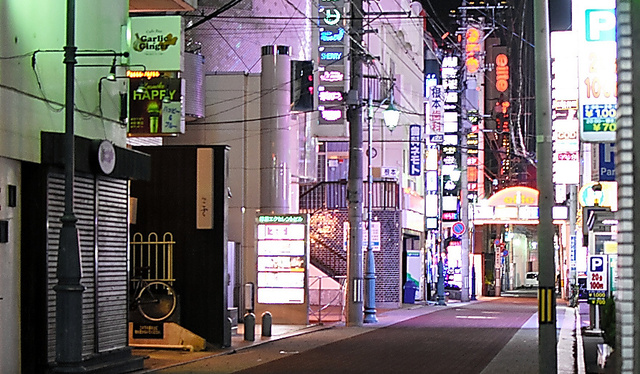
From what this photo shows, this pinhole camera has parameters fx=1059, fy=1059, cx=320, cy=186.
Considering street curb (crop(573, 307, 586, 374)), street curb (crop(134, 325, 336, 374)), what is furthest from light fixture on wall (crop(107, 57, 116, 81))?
street curb (crop(573, 307, 586, 374))

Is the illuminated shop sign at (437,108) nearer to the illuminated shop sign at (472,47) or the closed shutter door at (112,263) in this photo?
the illuminated shop sign at (472,47)

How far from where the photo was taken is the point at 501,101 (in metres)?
98.1

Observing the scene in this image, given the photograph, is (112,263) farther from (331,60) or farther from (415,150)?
(331,60)

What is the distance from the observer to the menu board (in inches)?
1282

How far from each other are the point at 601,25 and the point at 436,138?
4160 cm

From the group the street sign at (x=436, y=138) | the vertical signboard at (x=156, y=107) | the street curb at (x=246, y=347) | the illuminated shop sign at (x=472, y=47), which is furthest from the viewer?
the illuminated shop sign at (x=472, y=47)

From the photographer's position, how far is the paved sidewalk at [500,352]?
20953 mm

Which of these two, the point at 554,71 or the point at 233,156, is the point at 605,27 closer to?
the point at 554,71

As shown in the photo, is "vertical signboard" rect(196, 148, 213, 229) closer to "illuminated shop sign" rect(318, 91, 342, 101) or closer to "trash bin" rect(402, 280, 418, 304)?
"illuminated shop sign" rect(318, 91, 342, 101)

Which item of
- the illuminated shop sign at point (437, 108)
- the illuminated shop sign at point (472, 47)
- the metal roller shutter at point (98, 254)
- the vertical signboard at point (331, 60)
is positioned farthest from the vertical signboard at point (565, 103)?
the illuminated shop sign at point (472, 47)

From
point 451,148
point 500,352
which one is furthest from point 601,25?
point 451,148

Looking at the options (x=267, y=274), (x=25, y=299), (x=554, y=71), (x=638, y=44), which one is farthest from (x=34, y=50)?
(x=554, y=71)

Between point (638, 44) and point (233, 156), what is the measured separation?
1101 inches

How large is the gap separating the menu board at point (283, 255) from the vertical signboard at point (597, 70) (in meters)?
14.9
